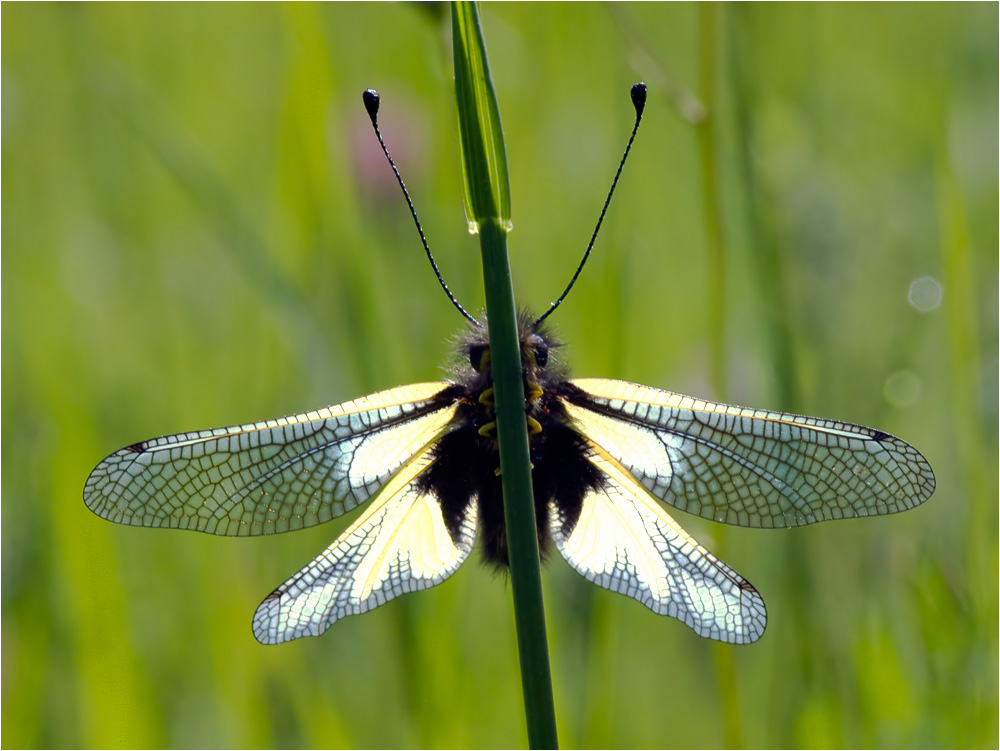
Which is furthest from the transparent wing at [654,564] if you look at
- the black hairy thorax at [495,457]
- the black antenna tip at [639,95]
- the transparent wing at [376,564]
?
the black antenna tip at [639,95]

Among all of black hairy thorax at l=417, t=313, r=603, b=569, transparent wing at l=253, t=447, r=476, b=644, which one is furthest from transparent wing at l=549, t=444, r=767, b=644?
transparent wing at l=253, t=447, r=476, b=644

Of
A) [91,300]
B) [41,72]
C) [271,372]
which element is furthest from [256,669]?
[41,72]

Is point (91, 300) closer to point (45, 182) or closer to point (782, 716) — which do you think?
point (45, 182)

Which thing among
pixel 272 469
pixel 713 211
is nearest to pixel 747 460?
pixel 272 469

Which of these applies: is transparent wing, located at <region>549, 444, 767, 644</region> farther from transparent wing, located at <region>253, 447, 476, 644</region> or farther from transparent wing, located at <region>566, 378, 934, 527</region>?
transparent wing, located at <region>253, 447, 476, 644</region>

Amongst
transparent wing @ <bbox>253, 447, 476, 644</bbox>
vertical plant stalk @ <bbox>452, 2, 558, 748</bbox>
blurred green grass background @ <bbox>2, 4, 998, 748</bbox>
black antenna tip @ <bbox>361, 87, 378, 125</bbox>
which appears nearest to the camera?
vertical plant stalk @ <bbox>452, 2, 558, 748</bbox>

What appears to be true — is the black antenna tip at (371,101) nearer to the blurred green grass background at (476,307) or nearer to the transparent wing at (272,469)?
the transparent wing at (272,469)
